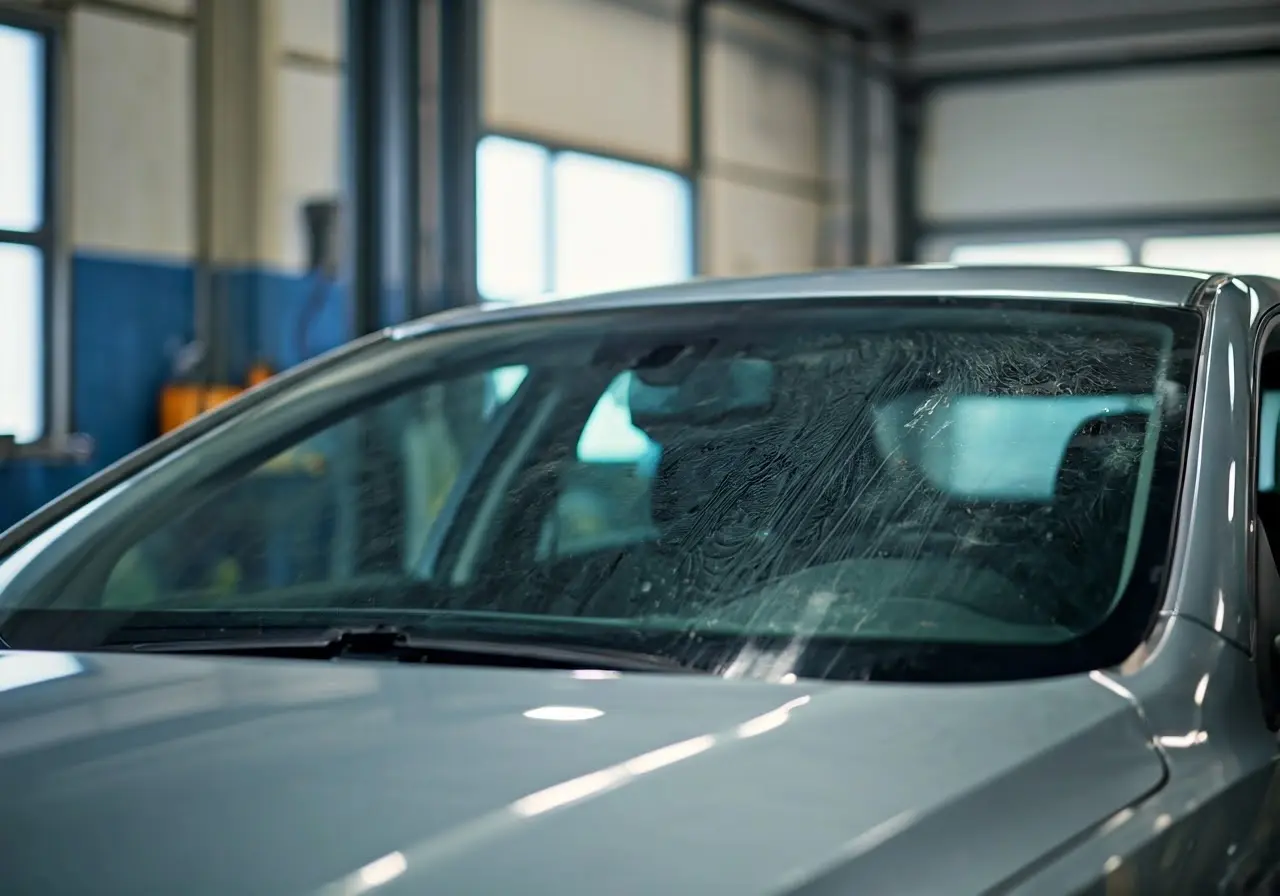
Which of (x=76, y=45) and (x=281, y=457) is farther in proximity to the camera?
(x=76, y=45)

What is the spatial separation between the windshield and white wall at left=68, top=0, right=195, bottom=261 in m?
4.10

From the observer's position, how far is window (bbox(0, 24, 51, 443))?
5.42 m

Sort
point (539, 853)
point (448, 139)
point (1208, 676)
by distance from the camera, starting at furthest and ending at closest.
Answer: point (448, 139) → point (1208, 676) → point (539, 853)

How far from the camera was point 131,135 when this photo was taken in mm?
5816

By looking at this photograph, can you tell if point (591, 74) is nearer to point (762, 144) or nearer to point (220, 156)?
point (762, 144)

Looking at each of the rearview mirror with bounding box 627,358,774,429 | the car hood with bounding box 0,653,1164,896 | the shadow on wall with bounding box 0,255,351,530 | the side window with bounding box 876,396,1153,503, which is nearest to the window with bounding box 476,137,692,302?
the shadow on wall with bounding box 0,255,351,530

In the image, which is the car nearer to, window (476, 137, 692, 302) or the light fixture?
the light fixture

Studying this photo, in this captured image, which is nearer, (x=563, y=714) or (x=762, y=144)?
(x=563, y=714)

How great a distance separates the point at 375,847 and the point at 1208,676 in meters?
0.66

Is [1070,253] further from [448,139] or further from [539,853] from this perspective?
[539,853]

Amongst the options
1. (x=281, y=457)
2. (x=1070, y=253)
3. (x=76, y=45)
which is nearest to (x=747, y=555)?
(x=281, y=457)

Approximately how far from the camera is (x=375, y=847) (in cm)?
90

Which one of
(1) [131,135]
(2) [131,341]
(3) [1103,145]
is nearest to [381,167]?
(1) [131,135]

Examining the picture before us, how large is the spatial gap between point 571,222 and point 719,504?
269 inches
